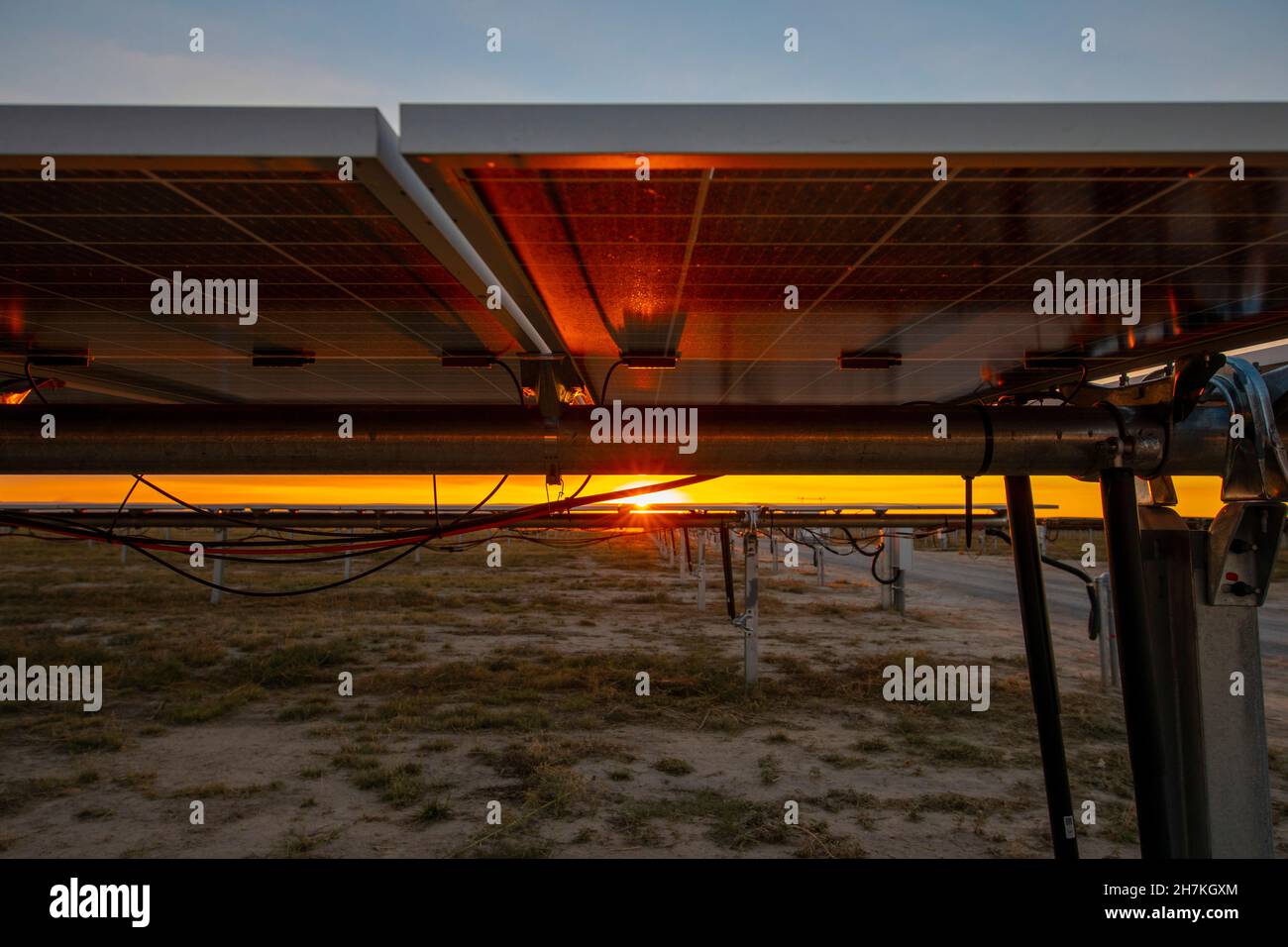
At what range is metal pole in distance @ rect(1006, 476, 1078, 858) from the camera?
390 cm

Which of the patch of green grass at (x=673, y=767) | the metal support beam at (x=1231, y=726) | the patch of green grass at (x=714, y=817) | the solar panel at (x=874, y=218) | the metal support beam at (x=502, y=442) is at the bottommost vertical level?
the patch of green grass at (x=714, y=817)

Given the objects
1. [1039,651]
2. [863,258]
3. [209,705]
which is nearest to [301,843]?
[209,705]

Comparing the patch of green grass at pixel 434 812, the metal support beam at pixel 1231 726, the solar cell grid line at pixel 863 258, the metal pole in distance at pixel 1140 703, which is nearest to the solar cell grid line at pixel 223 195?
the solar cell grid line at pixel 863 258

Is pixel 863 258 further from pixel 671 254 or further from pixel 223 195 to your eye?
pixel 223 195

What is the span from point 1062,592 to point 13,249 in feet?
102

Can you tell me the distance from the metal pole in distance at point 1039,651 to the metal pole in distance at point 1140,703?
103 centimetres

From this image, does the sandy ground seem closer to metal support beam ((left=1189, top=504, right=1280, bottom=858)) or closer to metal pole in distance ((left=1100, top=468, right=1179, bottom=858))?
metal support beam ((left=1189, top=504, right=1280, bottom=858))

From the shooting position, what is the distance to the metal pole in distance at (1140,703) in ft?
9.06

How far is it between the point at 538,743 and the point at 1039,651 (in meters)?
6.82

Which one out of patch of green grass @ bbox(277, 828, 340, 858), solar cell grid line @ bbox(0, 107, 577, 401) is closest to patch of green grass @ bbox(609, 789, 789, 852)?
patch of green grass @ bbox(277, 828, 340, 858)

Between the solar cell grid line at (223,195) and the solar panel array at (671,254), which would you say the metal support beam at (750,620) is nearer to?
the solar panel array at (671,254)

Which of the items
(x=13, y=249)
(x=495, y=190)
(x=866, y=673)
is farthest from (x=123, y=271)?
(x=866, y=673)

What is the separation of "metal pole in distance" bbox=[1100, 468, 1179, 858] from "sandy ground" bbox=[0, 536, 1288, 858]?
13.5ft

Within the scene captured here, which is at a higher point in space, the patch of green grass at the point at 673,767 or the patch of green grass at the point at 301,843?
the patch of green grass at the point at 301,843
